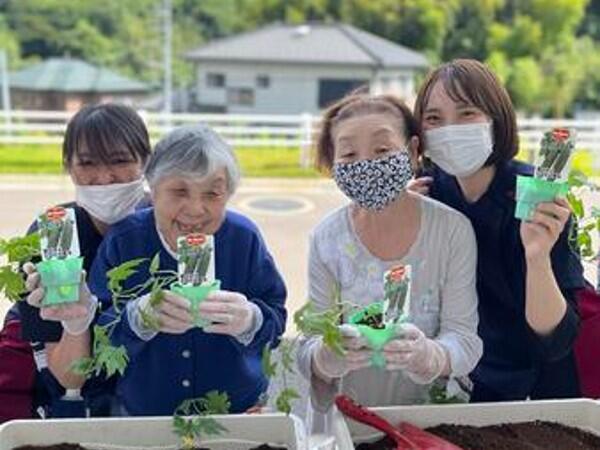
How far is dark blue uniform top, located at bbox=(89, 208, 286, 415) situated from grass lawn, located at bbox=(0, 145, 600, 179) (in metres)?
8.53

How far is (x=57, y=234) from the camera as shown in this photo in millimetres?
1384

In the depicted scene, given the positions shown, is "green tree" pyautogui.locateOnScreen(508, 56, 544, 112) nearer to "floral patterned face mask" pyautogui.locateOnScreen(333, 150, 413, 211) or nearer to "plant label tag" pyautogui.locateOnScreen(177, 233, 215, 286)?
"floral patterned face mask" pyautogui.locateOnScreen(333, 150, 413, 211)

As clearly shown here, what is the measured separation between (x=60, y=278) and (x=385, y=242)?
648mm

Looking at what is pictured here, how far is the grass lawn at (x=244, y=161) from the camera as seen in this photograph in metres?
10.8

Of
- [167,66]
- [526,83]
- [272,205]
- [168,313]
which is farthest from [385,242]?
[526,83]

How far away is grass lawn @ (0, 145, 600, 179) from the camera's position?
425 inches

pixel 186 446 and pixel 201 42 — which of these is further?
pixel 201 42

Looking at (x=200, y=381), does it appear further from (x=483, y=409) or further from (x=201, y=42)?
(x=201, y=42)

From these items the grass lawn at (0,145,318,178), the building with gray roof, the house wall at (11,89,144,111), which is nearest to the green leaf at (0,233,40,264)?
the grass lawn at (0,145,318,178)

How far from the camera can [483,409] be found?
165 cm

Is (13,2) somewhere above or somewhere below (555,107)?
above

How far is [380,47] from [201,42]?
19069 mm

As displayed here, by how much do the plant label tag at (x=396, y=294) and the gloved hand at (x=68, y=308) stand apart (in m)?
0.53

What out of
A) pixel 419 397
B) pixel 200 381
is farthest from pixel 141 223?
pixel 419 397
